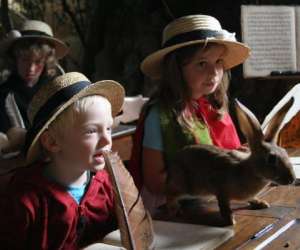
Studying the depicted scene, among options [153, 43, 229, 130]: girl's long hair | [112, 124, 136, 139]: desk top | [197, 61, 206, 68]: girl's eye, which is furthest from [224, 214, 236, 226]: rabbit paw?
[112, 124, 136, 139]: desk top

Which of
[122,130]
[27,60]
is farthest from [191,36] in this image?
[27,60]

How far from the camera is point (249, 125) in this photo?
1234 millimetres

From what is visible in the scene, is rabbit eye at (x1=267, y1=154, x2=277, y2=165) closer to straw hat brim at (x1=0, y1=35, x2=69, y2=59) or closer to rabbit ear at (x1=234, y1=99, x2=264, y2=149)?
rabbit ear at (x1=234, y1=99, x2=264, y2=149)

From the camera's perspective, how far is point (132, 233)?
3.49 ft

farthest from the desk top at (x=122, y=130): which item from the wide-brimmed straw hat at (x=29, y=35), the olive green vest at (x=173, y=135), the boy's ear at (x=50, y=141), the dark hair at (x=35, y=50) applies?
the boy's ear at (x=50, y=141)

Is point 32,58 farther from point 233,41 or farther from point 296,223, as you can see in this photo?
point 296,223

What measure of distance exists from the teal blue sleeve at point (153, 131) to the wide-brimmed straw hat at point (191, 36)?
0.53 ft

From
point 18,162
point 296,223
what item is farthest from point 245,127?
point 18,162

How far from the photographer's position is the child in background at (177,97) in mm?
1519

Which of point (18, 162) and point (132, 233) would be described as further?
point (18, 162)

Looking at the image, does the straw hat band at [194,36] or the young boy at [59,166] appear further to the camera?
the straw hat band at [194,36]

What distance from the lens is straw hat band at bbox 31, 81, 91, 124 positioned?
4.04 ft

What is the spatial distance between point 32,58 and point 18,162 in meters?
1.40

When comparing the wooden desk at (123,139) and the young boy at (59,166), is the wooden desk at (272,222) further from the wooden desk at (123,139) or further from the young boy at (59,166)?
the wooden desk at (123,139)
